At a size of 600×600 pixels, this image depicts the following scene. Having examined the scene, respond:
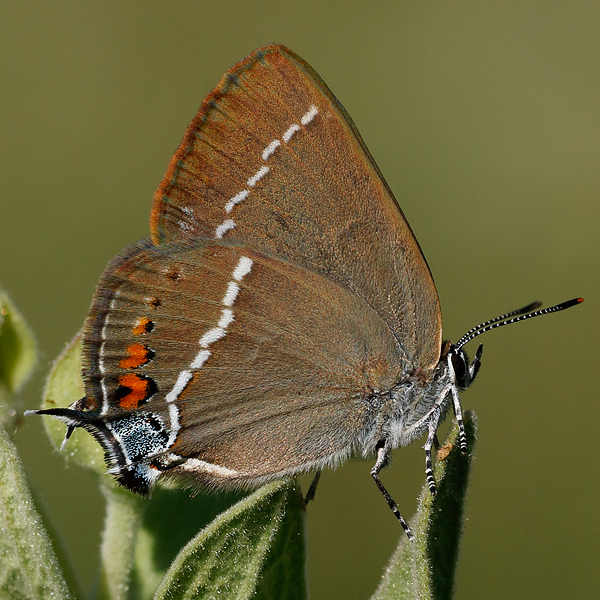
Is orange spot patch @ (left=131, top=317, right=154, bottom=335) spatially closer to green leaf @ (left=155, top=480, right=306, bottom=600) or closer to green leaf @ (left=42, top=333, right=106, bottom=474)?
green leaf @ (left=42, top=333, right=106, bottom=474)

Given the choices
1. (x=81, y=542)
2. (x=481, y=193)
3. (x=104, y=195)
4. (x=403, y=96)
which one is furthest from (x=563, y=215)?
(x=81, y=542)

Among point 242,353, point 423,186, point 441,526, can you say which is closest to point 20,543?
point 441,526

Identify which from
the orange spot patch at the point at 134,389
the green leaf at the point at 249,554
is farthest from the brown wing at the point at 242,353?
the green leaf at the point at 249,554

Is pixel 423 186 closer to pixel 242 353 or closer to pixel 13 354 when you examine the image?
pixel 242 353

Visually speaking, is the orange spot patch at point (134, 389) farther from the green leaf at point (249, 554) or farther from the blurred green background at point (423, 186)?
the blurred green background at point (423, 186)

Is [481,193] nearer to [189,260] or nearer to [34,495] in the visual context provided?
[189,260]

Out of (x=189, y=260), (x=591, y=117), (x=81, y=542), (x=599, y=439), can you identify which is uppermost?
(x=189, y=260)
